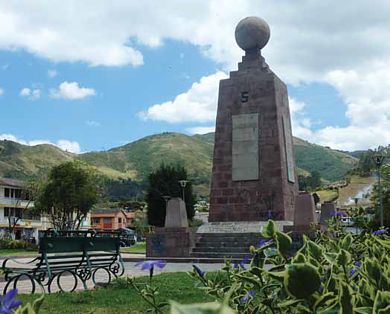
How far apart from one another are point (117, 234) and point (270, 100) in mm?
10369

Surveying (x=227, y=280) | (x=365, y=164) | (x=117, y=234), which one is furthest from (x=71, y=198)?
(x=365, y=164)

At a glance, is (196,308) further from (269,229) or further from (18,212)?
(18,212)

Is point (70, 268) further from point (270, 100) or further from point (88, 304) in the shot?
point (270, 100)

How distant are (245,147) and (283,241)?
18.6m

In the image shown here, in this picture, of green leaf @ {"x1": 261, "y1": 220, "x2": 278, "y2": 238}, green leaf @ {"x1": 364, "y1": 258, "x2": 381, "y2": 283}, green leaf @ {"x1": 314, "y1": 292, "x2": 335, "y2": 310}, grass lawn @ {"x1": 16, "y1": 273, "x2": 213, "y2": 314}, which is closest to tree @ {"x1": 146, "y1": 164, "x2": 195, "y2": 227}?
grass lawn @ {"x1": 16, "y1": 273, "x2": 213, "y2": 314}

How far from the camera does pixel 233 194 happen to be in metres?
20.3

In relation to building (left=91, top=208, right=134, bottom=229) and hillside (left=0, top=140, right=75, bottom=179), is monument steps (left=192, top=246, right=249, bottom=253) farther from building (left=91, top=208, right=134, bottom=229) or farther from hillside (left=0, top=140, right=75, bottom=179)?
hillside (left=0, top=140, right=75, bottom=179)

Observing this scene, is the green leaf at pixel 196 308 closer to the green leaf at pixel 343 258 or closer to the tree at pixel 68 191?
the green leaf at pixel 343 258

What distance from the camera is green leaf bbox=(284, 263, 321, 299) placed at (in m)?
1.22

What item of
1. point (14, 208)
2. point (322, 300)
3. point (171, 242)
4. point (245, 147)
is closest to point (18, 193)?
point (14, 208)

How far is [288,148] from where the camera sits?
20.9 metres

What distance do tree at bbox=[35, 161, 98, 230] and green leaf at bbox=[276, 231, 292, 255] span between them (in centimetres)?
4602

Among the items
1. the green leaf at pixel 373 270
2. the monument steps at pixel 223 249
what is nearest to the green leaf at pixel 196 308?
the green leaf at pixel 373 270

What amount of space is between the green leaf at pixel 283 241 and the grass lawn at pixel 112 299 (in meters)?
4.49
